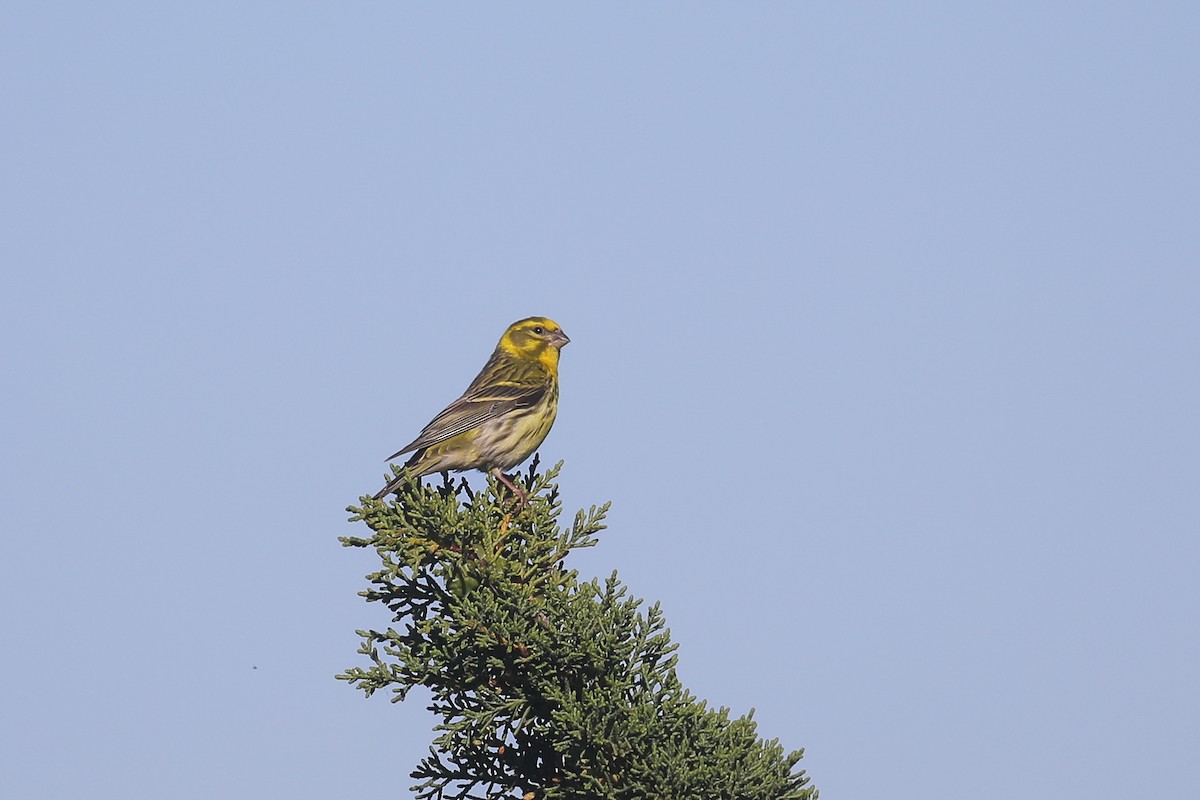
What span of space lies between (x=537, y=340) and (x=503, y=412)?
1.49 m

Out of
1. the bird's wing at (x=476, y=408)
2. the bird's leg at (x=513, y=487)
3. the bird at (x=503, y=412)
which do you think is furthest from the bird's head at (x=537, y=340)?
the bird's leg at (x=513, y=487)

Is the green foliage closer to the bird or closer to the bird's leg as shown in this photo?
the bird's leg

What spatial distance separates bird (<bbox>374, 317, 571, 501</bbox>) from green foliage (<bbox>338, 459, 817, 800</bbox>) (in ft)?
9.92

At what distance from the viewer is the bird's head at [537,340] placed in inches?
521

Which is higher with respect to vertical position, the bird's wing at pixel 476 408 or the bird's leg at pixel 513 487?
the bird's wing at pixel 476 408

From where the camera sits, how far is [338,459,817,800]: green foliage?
713 cm

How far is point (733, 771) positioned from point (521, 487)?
2.24 m

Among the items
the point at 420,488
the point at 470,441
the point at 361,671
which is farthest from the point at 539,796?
the point at 470,441

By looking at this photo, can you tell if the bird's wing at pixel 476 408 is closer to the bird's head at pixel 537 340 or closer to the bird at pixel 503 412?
the bird at pixel 503 412

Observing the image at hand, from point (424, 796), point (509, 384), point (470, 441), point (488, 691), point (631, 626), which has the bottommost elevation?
point (424, 796)

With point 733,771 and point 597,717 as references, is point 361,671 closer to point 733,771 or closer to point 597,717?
point 597,717

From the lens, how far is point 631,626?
7328 millimetres

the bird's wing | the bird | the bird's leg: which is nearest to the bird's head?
the bird

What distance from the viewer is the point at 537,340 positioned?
13.3 m
